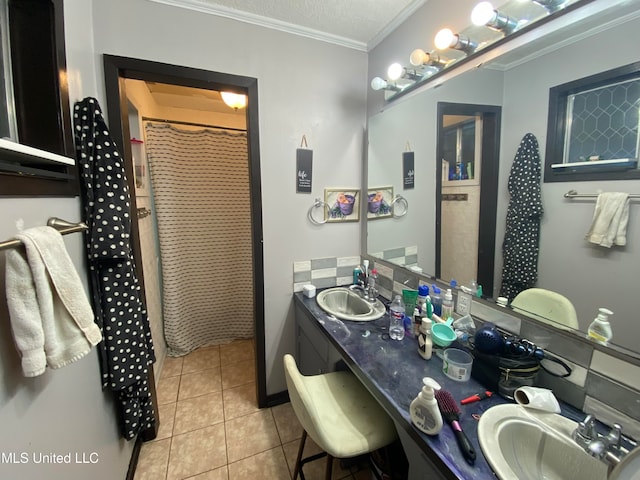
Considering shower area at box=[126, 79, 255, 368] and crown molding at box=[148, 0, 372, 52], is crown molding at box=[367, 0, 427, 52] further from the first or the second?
shower area at box=[126, 79, 255, 368]

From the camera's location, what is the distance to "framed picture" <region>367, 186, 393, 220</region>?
176cm

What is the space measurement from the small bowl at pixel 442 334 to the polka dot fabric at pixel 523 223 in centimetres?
26

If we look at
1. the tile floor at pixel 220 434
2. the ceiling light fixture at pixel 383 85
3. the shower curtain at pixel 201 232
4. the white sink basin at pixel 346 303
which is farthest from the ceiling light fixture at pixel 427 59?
the tile floor at pixel 220 434

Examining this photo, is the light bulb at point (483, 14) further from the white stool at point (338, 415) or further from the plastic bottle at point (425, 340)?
the white stool at point (338, 415)

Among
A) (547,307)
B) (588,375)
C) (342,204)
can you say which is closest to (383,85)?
(342,204)

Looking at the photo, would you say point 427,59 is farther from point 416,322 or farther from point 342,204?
point 416,322

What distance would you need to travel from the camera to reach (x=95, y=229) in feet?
3.40

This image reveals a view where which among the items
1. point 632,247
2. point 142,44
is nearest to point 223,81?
point 142,44

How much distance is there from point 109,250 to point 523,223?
1605 millimetres

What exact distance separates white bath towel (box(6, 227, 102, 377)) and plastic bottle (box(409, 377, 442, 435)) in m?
0.93

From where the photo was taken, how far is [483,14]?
38.4 inches

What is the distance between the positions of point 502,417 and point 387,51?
6.15ft

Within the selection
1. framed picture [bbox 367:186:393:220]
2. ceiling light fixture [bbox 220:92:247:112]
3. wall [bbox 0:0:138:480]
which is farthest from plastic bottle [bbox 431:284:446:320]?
ceiling light fixture [bbox 220:92:247:112]

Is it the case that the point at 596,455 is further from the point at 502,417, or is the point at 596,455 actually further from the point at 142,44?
the point at 142,44
